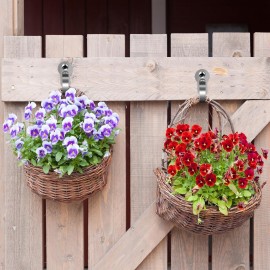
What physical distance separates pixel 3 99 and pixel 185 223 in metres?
1.02

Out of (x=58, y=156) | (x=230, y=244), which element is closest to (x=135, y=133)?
(x=58, y=156)

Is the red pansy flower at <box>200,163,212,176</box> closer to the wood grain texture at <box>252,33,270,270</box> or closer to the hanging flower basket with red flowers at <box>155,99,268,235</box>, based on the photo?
the hanging flower basket with red flowers at <box>155,99,268,235</box>

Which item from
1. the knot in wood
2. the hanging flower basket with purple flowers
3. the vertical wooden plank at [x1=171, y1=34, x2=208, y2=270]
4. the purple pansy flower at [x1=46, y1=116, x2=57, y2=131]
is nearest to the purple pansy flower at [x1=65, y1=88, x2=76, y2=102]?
the hanging flower basket with purple flowers

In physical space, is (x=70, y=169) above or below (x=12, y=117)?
below

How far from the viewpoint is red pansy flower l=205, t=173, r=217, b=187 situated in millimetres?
2479

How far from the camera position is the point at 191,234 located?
294cm

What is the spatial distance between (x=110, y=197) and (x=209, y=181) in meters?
0.62

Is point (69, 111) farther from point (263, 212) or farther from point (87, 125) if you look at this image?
point (263, 212)

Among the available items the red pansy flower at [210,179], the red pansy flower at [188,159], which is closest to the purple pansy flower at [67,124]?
the red pansy flower at [188,159]

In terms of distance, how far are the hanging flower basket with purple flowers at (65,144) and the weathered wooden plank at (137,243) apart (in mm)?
334

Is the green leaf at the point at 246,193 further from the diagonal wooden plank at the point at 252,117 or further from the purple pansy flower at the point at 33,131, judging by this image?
the purple pansy flower at the point at 33,131

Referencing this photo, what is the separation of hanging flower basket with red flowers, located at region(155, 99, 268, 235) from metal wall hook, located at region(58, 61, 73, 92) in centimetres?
57

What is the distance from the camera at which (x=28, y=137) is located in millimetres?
2635

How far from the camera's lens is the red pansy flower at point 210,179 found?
2.48 m
